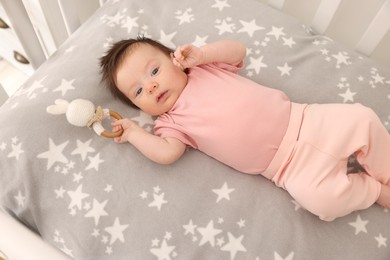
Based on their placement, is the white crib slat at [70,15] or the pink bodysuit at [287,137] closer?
the pink bodysuit at [287,137]

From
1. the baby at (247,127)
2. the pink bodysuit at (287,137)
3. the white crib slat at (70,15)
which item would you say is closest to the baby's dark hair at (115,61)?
the baby at (247,127)

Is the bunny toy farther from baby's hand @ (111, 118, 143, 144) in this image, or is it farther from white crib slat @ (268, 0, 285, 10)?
white crib slat @ (268, 0, 285, 10)

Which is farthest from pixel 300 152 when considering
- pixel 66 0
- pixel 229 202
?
pixel 66 0

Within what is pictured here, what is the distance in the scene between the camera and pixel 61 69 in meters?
0.94

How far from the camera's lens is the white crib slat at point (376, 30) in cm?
94

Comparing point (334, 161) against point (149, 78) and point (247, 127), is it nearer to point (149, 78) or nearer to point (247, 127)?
point (247, 127)

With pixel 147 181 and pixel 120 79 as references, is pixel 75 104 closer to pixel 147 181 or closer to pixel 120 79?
pixel 120 79

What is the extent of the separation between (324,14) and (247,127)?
0.45 m

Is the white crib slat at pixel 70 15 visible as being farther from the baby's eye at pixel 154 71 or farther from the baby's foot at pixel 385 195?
the baby's foot at pixel 385 195

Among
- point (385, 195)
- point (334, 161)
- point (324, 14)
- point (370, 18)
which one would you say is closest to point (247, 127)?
point (334, 161)

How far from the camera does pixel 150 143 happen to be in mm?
821

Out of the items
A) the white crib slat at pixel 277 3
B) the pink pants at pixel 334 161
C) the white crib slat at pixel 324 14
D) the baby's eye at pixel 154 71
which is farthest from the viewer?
the white crib slat at pixel 277 3

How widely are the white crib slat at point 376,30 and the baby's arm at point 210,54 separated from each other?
1.17 ft

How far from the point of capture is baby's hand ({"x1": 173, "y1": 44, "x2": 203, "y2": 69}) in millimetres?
840
